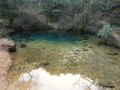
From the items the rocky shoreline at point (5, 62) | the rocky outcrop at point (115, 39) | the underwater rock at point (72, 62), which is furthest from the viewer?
the rocky outcrop at point (115, 39)

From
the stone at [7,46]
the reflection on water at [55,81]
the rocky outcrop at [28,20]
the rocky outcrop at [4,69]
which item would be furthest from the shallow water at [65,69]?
the rocky outcrop at [28,20]

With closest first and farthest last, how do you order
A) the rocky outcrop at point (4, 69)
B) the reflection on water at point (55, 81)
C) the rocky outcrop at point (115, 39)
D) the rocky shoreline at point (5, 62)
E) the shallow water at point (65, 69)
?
1. the rocky outcrop at point (4, 69)
2. the rocky shoreline at point (5, 62)
3. the reflection on water at point (55, 81)
4. the shallow water at point (65, 69)
5. the rocky outcrop at point (115, 39)

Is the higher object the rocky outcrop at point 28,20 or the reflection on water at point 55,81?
the rocky outcrop at point 28,20

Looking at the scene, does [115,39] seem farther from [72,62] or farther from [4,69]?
[4,69]

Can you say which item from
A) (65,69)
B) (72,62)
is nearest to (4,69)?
(65,69)

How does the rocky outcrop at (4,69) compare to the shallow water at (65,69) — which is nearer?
the rocky outcrop at (4,69)

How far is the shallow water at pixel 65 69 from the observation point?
591 centimetres

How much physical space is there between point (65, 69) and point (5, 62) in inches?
130

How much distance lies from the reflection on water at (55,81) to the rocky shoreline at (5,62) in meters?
0.75

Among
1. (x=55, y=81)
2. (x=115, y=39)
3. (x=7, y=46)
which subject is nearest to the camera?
(x=55, y=81)

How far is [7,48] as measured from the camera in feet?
28.8

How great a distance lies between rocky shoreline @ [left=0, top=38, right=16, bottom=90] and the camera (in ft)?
17.9

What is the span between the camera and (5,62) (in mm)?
7180

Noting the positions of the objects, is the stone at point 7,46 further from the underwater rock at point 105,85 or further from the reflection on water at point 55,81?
the underwater rock at point 105,85
